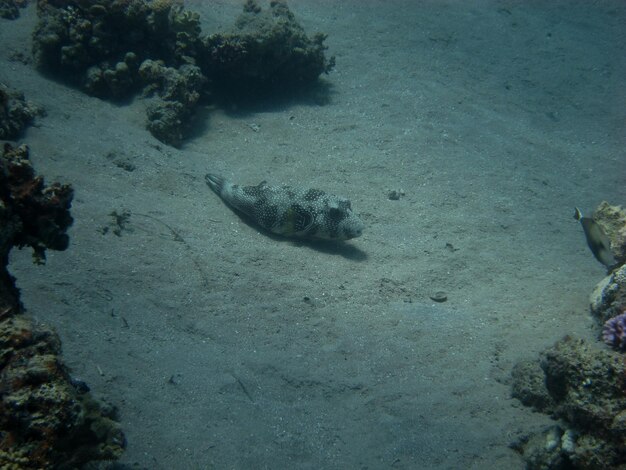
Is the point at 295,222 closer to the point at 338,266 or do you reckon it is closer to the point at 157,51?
the point at 338,266

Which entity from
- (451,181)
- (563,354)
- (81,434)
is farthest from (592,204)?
(81,434)

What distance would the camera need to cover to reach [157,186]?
6.95 metres

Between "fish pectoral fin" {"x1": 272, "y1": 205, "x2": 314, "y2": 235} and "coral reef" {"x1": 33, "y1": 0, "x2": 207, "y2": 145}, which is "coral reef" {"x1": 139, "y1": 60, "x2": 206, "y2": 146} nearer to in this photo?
"coral reef" {"x1": 33, "y1": 0, "x2": 207, "y2": 145}

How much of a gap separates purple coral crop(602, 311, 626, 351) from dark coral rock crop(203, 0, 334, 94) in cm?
852

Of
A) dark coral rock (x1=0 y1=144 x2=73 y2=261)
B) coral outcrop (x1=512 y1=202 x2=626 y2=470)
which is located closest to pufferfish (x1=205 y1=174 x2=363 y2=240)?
coral outcrop (x1=512 y1=202 x2=626 y2=470)

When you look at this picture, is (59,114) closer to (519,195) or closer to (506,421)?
(506,421)

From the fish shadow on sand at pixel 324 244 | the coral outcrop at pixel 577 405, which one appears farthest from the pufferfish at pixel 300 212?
the coral outcrop at pixel 577 405

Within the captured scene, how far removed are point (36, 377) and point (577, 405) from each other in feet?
13.8

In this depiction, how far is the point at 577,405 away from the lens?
11.5 ft

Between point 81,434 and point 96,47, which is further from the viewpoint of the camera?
point 96,47

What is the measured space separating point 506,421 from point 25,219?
193 inches

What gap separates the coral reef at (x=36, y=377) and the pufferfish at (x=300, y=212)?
357 cm

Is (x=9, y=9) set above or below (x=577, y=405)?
above

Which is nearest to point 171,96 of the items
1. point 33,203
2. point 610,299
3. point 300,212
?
point 300,212
